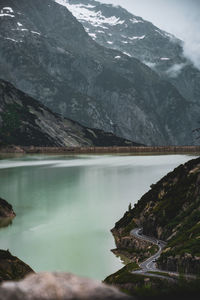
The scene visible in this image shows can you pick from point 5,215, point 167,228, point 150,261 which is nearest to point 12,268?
point 150,261

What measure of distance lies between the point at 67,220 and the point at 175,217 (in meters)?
24.6

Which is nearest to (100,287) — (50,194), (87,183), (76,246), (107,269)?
(107,269)

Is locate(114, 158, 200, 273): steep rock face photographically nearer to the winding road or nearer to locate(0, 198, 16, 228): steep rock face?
the winding road

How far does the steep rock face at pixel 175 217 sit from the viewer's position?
38.9 metres

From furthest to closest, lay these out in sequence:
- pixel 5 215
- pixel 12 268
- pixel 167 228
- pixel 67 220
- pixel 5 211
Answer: pixel 5 211 < pixel 5 215 < pixel 67 220 < pixel 167 228 < pixel 12 268

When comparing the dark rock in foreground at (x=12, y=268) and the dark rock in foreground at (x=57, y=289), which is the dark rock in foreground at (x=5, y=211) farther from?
the dark rock in foreground at (x=57, y=289)

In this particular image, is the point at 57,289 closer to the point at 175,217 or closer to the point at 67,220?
the point at 175,217

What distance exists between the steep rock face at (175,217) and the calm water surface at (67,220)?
5.90 m

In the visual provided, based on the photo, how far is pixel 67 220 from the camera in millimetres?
73312

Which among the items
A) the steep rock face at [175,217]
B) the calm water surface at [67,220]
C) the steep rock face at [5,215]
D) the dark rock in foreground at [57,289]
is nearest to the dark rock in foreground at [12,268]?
the calm water surface at [67,220]

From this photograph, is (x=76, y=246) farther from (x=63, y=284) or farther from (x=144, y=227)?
(x=63, y=284)

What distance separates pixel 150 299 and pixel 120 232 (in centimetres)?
5604

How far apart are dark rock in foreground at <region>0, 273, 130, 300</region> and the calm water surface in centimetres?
3691

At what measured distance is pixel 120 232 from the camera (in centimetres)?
6088
